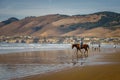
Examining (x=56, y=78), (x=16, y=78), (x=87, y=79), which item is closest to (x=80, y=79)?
(x=87, y=79)

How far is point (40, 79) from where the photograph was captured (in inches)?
499

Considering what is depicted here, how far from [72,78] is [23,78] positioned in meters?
2.36

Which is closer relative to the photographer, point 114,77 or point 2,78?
point 114,77

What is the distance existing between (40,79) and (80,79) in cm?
186

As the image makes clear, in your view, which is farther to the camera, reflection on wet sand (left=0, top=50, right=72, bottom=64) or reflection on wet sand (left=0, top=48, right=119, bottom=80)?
reflection on wet sand (left=0, top=50, right=72, bottom=64)

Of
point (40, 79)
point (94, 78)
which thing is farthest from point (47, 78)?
point (94, 78)

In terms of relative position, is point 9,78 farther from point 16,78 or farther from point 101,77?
point 101,77

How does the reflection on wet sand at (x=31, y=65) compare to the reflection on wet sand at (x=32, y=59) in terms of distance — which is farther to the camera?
the reflection on wet sand at (x=32, y=59)

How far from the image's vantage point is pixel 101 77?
12570mm

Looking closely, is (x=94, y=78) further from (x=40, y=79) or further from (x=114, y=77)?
(x=40, y=79)

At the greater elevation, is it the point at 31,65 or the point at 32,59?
the point at 31,65

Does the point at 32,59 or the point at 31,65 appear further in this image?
the point at 32,59

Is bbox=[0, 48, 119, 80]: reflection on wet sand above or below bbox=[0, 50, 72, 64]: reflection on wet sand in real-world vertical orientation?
above

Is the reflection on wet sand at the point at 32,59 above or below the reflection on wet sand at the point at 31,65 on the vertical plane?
below
